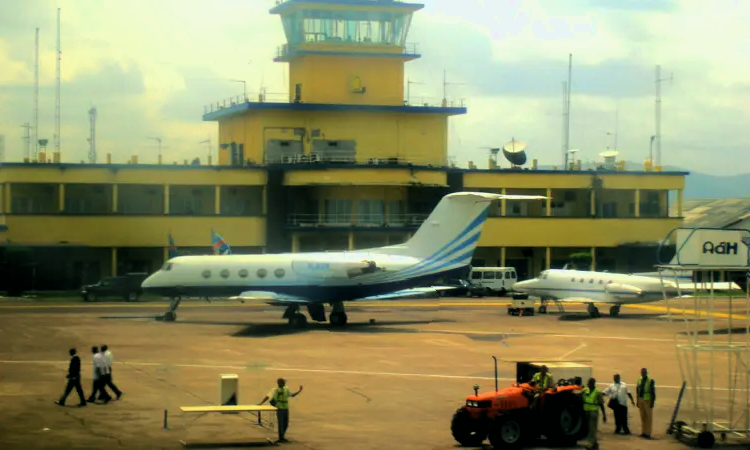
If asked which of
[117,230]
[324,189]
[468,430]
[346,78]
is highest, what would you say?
[346,78]

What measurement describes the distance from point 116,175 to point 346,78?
21077 mm

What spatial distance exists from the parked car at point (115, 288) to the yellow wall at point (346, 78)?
24.0 meters

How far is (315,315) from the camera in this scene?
59500 mm

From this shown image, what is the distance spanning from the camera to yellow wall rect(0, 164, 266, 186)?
86188 mm

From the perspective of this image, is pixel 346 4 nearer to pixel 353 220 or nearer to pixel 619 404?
pixel 353 220

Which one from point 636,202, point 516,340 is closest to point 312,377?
point 516,340

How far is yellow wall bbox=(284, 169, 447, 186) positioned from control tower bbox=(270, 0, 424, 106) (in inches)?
290

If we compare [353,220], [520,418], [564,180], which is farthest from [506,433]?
Answer: [564,180]

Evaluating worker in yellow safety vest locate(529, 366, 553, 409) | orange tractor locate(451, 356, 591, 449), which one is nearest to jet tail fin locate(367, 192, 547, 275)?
worker in yellow safety vest locate(529, 366, 553, 409)

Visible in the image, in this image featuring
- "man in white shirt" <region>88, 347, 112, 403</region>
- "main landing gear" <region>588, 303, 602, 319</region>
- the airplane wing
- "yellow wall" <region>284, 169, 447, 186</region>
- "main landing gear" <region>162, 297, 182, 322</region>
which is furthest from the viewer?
"yellow wall" <region>284, 169, 447, 186</region>

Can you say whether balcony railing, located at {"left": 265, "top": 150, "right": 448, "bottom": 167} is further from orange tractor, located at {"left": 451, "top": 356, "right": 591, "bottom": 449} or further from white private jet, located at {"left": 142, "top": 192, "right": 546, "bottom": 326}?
orange tractor, located at {"left": 451, "top": 356, "right": 591, "bottom": 449}

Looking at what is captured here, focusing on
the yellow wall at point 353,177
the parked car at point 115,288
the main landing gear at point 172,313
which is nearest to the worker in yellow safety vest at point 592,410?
the main landing gear at point 172,313

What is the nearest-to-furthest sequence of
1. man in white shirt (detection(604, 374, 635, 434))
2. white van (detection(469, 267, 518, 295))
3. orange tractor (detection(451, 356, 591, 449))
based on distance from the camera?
orange tractor (detection(451, 356, 591, 449)), man in white shirt (detection(604, 374, 635, 434)), white van (detection(469, 267, 518, 295))

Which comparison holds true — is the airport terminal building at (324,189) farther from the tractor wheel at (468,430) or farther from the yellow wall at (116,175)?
the tractor wheel at (468,430)
